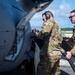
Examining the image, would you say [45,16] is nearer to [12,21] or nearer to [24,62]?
[24,62]

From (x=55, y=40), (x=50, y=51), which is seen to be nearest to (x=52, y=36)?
(x=55, y=40)

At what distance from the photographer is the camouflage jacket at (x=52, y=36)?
22.0 feet

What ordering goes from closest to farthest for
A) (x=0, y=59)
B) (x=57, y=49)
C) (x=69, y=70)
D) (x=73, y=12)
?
1. (x=0, y=59)
2. (x=73, y=12)
3. (x=57, y=49)
4. (x=69, y=70)

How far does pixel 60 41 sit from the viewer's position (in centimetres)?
703

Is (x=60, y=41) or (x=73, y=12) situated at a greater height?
(x=73, y=12)

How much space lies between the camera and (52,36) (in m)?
6.89

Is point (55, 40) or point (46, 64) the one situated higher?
point (55, 40)

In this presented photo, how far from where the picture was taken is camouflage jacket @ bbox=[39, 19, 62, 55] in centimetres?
672

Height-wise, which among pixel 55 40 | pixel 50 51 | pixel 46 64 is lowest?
pixel 46 64

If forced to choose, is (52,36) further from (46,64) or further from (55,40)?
(46,64)

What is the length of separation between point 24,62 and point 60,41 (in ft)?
3.38

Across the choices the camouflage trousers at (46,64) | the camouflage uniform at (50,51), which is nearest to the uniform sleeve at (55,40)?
the camouflage uniform at (50,51)

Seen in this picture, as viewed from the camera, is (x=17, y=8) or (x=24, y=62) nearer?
(x=17, y=8)

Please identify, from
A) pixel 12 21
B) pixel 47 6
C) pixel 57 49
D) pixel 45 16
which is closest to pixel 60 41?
pixel 57 49
